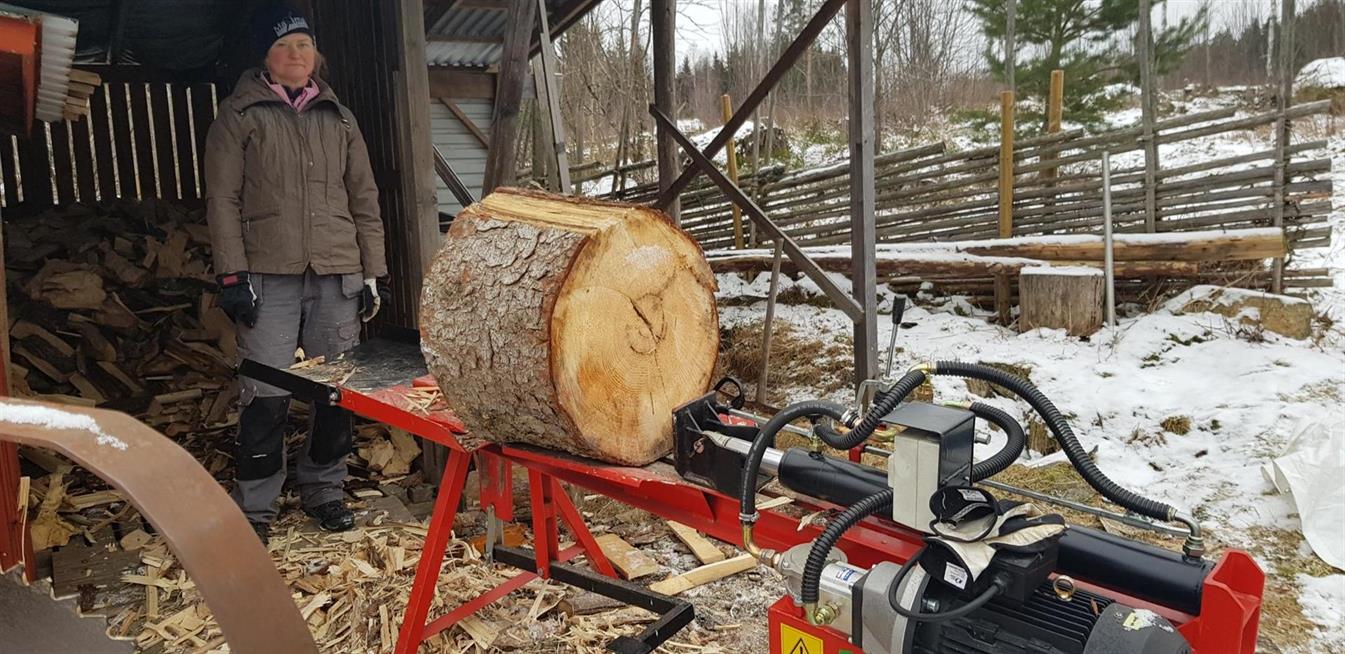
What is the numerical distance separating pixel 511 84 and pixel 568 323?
1.92 m

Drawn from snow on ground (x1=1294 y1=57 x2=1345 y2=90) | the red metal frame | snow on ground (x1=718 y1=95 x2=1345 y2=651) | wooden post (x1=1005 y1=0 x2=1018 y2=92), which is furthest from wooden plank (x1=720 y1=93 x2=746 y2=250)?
snow on ground (x1=1294 y1=57 x2=1345 y2=90)

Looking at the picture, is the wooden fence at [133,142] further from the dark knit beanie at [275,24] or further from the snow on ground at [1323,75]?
the snow on ground at [1323,75]

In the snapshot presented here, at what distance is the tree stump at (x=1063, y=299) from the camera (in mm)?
6598

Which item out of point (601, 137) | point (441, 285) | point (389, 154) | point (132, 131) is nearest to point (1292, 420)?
point (441, 285)

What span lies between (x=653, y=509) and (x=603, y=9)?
1848 centimetres

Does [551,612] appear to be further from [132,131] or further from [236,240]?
[132,131]

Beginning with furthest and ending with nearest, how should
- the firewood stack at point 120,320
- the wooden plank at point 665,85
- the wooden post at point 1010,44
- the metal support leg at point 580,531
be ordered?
the wooden post at point 1010,44
the wooden plank at point 665,85
the firewood stack at point 120,320
the metal support leg at point 580,531

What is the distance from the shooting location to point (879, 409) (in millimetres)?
1486

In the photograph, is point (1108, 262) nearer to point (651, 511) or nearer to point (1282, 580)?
point (1282, 580)

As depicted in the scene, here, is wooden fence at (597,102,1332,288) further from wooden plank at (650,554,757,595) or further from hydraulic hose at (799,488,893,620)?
hydraulic hose at (799,488,893,620)

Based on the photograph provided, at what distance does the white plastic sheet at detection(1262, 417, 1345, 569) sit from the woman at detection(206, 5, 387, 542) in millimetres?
4320

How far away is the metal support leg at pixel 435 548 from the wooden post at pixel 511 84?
64.7 inches

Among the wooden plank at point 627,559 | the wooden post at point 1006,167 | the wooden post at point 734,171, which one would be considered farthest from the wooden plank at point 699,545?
the wooden post at point 734,171

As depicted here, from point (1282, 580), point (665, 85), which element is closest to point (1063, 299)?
point (1282, 580)
